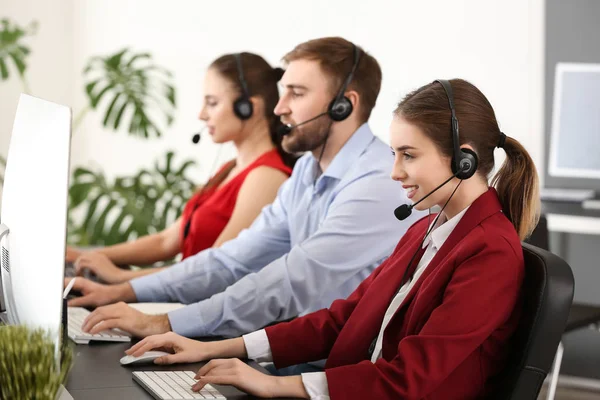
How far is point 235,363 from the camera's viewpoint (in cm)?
140

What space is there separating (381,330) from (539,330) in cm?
31

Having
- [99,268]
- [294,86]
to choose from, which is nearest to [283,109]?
[294,86]

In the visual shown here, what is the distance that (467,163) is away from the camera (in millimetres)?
1422

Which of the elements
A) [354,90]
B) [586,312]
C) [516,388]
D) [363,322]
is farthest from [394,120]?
[586,312]

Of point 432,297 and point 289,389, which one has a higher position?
point 432,297

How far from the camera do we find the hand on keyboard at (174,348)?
62.0 inches

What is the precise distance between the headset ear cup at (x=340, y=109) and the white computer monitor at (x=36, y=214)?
36.7 inches

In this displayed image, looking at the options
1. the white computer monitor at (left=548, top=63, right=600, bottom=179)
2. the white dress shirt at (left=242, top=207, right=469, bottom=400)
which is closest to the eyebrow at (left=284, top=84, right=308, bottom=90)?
the white dress shirt at (left=242, top=207, right=469, bottom=400)

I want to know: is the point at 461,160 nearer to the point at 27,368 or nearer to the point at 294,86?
the point at 27,368

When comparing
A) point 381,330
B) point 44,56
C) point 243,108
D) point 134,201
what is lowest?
point 134,201

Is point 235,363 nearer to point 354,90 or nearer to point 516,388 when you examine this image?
point 516,388

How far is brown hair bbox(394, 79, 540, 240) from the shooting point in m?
1.46

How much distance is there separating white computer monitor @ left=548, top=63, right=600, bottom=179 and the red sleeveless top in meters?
1.69

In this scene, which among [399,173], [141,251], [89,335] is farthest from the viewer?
[141,251]
